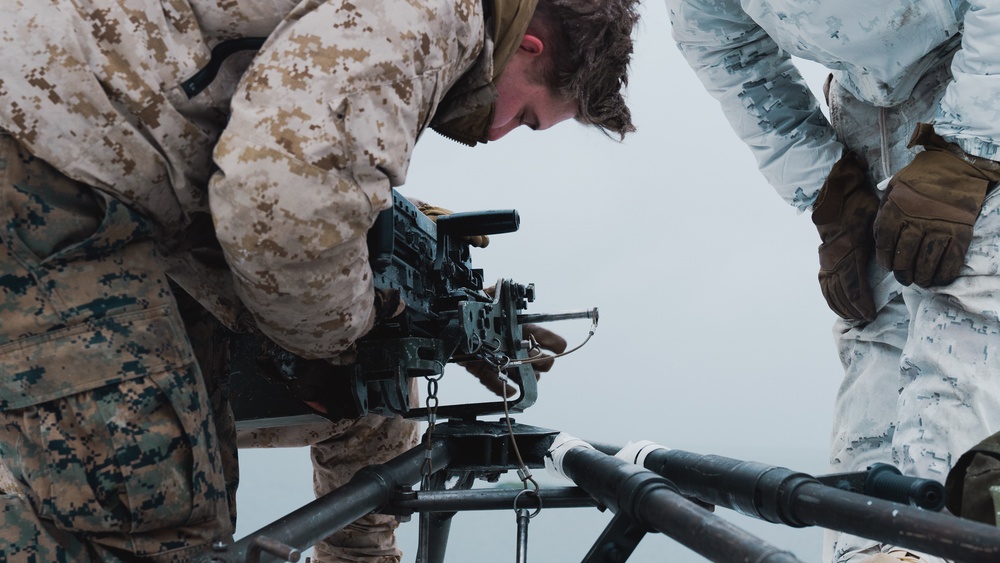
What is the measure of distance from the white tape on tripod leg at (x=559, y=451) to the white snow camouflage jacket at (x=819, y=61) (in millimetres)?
846

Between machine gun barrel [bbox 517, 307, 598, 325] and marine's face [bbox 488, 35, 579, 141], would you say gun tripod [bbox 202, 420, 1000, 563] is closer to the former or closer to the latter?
machine gun barrel [bbox 517, 307, 598, 325]

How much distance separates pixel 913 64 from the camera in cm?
184

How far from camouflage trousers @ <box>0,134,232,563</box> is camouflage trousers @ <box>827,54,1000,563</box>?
1186 mm

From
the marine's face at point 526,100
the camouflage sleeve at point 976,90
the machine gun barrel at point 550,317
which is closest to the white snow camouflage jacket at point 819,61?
the camouflage sleeve at point 976,90

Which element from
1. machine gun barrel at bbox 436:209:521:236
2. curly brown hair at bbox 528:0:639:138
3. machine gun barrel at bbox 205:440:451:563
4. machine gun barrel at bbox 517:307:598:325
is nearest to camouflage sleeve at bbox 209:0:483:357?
machine gun barrel at bbox 205:440:451:563

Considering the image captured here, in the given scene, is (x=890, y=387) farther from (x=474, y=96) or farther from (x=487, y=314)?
(x=474, y=96)

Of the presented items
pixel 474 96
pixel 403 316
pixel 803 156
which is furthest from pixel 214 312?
pixel 803 156

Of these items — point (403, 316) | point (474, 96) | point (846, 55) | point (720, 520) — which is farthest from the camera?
point (846, 55)

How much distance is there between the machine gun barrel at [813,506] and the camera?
2.96 feet

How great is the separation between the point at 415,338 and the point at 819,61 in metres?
1.01

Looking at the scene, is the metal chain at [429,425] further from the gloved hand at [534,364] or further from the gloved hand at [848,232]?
the gloved hand at [848,232]

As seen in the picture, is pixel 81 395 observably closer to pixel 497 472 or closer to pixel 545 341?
pixel 497 472

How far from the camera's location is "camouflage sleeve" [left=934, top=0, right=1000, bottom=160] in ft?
5.32

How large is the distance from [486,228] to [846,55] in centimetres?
75
